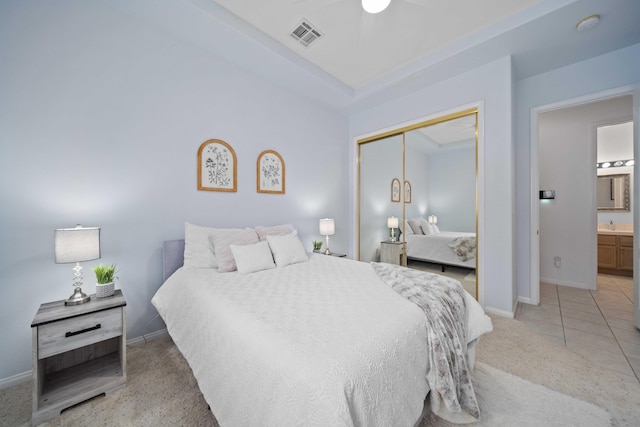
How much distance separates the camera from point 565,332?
2.36m

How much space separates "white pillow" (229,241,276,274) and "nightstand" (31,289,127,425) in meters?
0.85

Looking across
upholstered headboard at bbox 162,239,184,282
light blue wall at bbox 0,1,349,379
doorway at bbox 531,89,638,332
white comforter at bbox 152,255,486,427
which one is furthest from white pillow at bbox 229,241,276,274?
doorway at bbox 531,89,638,332

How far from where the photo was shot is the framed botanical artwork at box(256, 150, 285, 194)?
3.08 meters

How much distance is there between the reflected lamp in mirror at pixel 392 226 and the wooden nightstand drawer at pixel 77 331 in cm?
347

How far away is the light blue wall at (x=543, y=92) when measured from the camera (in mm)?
2561

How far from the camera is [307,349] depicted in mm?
952

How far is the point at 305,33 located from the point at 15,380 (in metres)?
3.77

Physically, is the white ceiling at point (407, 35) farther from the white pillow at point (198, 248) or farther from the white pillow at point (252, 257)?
the white pillow at point (252, 257)

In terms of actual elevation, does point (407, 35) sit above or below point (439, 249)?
above

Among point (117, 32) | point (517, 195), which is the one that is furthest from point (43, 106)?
point (517, 195)

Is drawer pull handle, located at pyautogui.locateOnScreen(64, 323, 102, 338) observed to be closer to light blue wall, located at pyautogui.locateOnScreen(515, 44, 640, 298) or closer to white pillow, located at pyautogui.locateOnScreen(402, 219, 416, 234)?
white pillow, located at pyautogui.locateOnScreen(402, 219, 416, 234)

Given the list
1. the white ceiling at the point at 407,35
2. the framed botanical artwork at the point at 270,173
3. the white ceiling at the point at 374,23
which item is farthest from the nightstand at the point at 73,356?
the white ceiling at the point at 374,23

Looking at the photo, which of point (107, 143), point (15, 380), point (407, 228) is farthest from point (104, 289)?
point (407, 228)

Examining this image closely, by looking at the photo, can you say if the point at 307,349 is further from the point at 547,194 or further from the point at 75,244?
the point at 547,194
